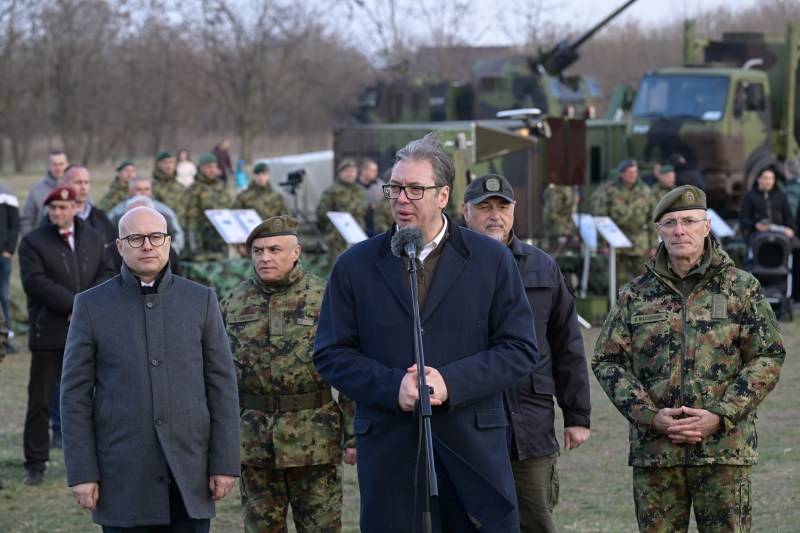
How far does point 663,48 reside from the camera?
63625mm

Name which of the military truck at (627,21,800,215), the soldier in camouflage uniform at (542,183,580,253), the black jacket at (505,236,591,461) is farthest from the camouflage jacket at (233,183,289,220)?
the black jacket at (505,236,591,461)

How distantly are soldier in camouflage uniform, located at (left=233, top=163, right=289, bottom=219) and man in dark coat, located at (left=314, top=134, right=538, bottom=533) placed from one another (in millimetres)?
12240

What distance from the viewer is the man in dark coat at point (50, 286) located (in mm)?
9164

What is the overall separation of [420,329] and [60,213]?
5524 millimetres

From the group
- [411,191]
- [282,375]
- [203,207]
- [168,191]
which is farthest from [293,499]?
[168,191]

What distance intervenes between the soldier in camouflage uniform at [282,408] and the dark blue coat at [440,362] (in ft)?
4.43

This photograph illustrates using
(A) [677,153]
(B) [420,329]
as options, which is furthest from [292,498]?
(A) [677,153]

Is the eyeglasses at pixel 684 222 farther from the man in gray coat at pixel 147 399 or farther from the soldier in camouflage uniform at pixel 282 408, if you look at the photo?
the man in gray coat at pixel 147 399

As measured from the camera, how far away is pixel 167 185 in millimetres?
16531

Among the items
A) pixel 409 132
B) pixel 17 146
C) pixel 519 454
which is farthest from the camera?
pixel 17 146

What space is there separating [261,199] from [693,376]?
12.0 meters

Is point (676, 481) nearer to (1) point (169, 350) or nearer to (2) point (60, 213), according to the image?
(1) point (169, 350)

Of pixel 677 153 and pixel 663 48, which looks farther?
pixel 663 48

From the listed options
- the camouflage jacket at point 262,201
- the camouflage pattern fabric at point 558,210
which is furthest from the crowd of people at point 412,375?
the camouflage pattern fabric at point 558,210
